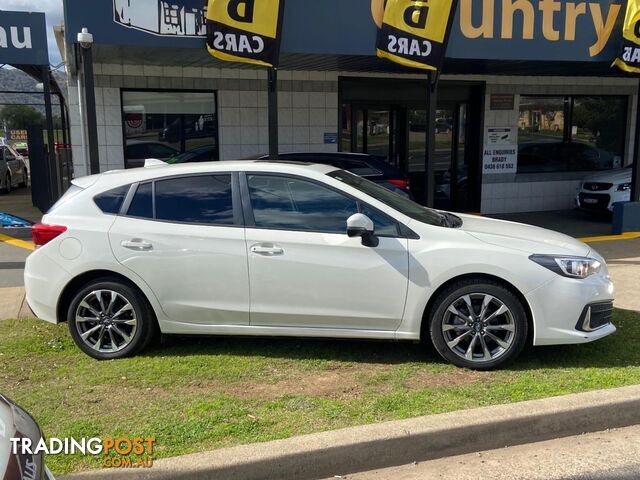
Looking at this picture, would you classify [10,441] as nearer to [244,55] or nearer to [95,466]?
[95,466]

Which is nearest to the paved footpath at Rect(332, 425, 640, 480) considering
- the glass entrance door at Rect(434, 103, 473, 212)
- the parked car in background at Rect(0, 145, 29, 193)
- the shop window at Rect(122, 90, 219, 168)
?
the shop window at Rect(122, 90, 219, 168)

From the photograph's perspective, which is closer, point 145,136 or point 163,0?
point 163,0

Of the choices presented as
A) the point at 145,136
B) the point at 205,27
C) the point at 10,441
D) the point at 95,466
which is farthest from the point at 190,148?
the point at 10,441

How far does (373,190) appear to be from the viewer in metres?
5.25

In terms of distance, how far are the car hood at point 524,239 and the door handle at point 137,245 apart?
2.46 m

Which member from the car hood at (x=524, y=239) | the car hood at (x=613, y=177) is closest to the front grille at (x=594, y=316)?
the car hood at (x=524, y=239)

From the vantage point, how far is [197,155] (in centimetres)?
1177

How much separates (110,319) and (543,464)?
10.9 feet

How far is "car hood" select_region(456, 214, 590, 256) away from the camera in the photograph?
4.64 m

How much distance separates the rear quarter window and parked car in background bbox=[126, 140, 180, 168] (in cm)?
647

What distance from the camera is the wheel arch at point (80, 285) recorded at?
492 centimetres

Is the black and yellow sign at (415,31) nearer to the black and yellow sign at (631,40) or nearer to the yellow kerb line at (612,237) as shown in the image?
the black and yellow sign at (631,40)

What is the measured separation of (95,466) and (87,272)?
1.92m

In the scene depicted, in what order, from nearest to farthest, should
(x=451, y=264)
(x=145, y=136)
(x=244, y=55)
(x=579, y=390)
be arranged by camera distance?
(x=579, y=390) → (x=451, y=264) → (x=244, y=55) → (x=145, y=136)
